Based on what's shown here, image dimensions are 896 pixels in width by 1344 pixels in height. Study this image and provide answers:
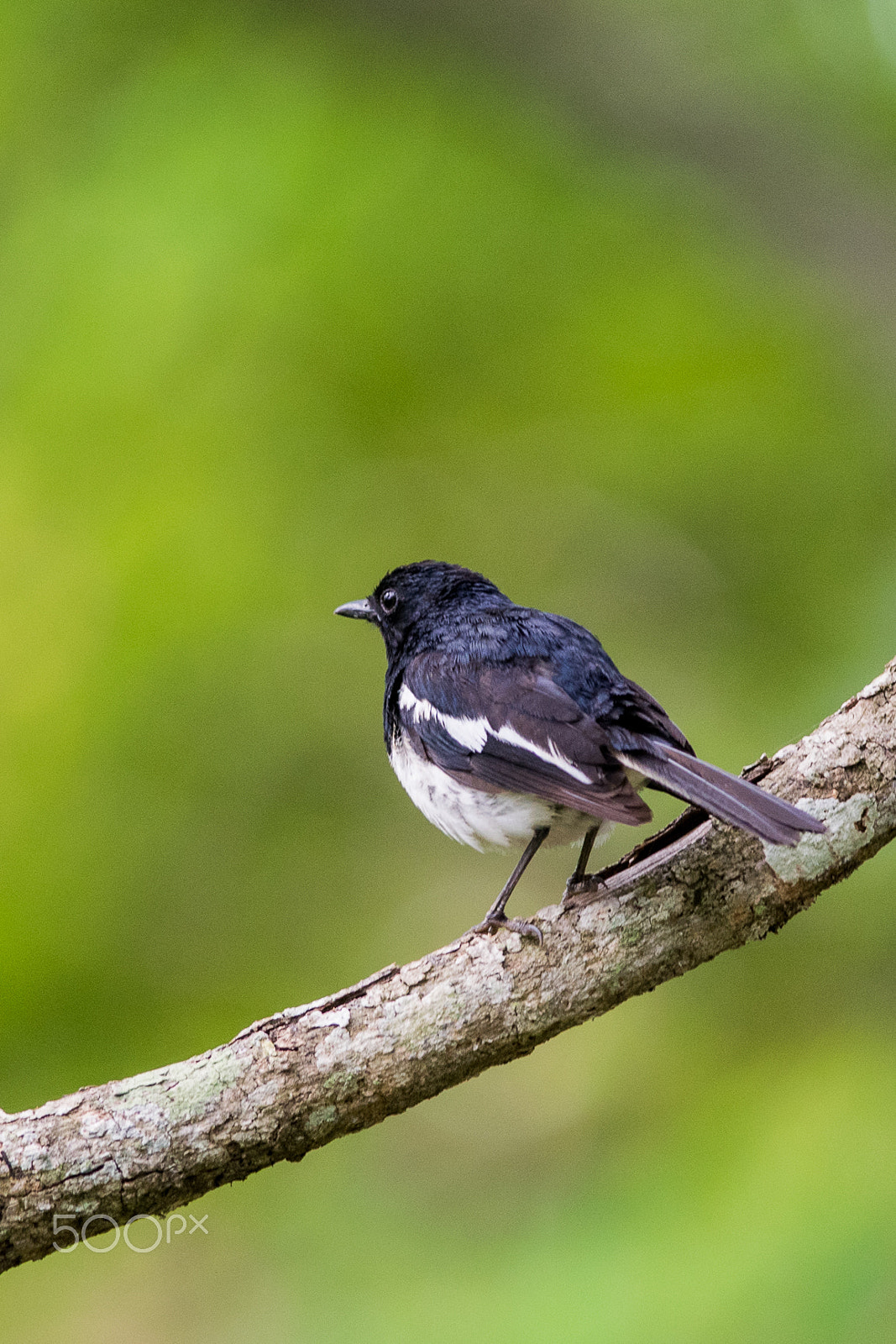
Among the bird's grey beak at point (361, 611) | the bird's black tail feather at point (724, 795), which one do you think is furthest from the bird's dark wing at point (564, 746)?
the bird's grey beak at point (361, 611)

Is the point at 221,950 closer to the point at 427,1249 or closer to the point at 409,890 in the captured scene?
the point at 409,890

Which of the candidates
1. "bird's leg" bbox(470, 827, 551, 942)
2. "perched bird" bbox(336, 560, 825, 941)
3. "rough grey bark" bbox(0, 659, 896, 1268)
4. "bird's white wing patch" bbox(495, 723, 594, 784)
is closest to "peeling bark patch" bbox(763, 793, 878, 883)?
"rough grey bark" bbox(0, 659, 896, 1268)

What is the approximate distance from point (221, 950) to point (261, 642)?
1636mm

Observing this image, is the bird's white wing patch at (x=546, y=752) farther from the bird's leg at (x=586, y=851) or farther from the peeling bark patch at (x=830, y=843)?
the peeling bark patch at (x=830, y=843)

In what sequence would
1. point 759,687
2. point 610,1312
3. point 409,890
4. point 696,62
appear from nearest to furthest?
point 610,1312
point 759,687
point 696,62
point 409,890

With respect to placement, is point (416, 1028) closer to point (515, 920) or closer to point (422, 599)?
point (515, 920)

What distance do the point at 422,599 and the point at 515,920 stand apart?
1.51 meters

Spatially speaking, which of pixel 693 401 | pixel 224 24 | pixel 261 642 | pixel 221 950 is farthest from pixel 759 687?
pixel 224 24

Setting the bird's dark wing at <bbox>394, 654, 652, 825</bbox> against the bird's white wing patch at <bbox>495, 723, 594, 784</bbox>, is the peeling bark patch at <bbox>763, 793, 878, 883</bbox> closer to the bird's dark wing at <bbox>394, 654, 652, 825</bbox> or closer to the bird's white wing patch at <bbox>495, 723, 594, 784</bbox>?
the bird's dark wing at <bbox>394, 654, 652, 825</bbox>

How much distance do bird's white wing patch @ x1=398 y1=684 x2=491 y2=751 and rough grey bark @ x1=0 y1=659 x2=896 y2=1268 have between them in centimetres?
55

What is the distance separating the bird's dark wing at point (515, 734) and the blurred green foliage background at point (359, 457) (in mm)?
2422

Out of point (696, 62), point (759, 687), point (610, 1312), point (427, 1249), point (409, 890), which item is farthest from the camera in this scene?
point (409, 890)

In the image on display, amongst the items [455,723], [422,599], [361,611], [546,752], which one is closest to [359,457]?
[361,611]

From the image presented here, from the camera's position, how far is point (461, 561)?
22.1 ft
